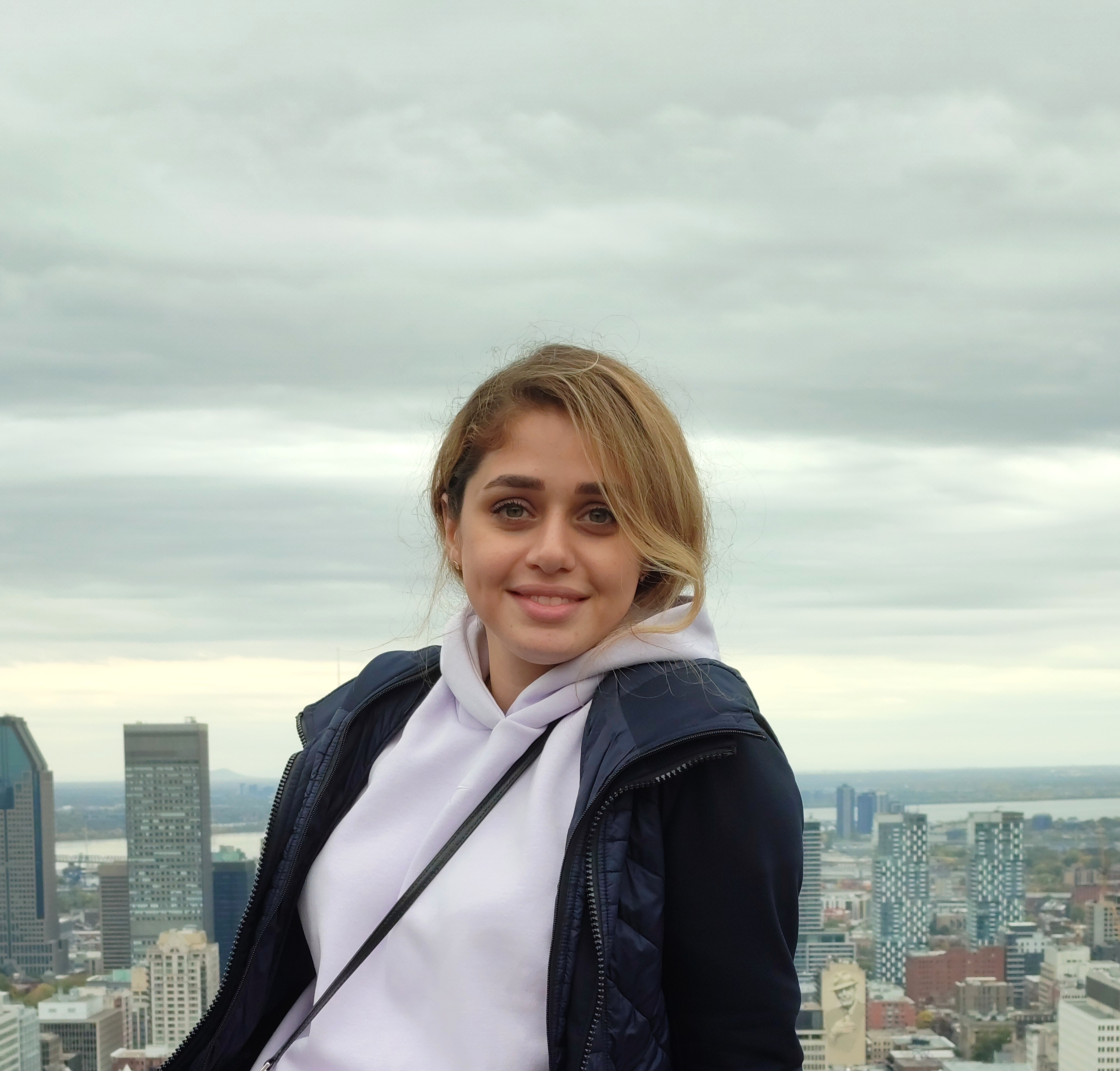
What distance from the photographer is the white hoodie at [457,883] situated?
164cm

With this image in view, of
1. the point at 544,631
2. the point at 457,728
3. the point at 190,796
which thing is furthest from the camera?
the point at 190,796

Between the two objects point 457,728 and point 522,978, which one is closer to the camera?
point 522,978

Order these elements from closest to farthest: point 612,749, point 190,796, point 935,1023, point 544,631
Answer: point 612,749, point 544,631, point 190,796, point 935,1023

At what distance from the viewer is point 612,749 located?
5.39 feet

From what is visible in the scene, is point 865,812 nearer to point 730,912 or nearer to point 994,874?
point 994,874

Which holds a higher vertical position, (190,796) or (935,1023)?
(190,796)

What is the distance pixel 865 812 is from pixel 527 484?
40.3 feet

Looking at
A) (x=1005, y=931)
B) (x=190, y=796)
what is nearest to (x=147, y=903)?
(x=190, y=796)

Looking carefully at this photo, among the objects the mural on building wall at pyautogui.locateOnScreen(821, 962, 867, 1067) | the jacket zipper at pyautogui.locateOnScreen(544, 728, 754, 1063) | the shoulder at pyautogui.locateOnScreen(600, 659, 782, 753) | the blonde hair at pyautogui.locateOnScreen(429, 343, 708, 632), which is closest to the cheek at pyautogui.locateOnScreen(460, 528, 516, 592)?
the blonde hair at pyautogui.locateOnScreen(429, 343, 708, 632)

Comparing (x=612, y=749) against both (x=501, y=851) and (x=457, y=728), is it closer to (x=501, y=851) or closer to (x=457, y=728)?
(x=501, y=851)

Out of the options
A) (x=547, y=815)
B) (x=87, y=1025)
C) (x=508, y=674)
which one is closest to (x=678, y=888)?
(x=547, y=815)

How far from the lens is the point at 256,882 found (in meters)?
1.94

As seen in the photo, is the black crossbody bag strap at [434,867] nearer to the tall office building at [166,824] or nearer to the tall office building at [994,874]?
the tall office building at [166,824]

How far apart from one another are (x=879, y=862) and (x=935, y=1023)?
83.3 inches
